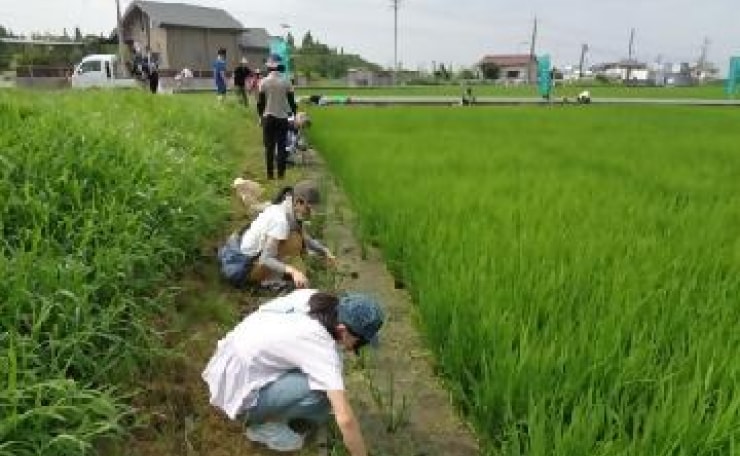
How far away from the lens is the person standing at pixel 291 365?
2.17 metres

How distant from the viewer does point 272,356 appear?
2266 millimetres

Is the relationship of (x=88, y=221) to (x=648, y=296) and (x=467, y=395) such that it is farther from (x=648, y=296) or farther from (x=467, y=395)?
(x=648, y=296)

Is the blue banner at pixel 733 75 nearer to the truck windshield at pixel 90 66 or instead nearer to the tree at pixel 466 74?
the truck windshield at pixel 90 66

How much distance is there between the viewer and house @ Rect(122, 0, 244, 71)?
35.2 metres

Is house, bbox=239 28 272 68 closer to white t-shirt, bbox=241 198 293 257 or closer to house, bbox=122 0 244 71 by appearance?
house, bbox=122 0 244 71

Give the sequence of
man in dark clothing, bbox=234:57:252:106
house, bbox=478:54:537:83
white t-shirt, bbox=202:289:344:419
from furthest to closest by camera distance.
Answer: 1. house, bbox=478:54:537:83
2. man in dark clothing, bbox=234:57:252:106
3. white t-shirt, bbox=202:289:344:419

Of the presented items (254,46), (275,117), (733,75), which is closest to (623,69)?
(254,46)

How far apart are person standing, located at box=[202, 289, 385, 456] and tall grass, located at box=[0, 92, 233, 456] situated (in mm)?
365

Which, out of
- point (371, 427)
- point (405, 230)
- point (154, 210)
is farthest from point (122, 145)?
point (371, 427)

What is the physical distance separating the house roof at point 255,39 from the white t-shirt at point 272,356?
133 ft

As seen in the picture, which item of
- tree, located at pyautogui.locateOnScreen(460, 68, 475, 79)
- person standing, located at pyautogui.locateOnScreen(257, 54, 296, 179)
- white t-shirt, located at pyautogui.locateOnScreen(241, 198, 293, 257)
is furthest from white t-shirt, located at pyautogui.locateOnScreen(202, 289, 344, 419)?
tree, located at pyautogui.locateOnScreen(460, 68, 475, 79)

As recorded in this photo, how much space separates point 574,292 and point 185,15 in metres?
36.9

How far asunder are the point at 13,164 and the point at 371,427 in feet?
6.96

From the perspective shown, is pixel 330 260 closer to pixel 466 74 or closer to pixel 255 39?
pixel 255 39
